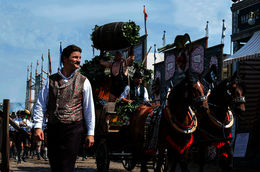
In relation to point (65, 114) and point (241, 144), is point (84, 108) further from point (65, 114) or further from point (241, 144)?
point (241, 144)

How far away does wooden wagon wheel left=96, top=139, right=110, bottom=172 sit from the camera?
1134 centimetres

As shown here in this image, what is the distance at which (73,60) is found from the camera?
5.62 meters

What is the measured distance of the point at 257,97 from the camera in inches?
686

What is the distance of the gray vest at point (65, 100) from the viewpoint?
5.47 m

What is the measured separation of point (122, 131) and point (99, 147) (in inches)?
31.9

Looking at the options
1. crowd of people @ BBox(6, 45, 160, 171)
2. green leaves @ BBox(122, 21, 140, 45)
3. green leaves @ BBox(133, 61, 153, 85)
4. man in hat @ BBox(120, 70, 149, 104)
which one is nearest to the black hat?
man in hat @ BBox(120, 70, 149, 104)

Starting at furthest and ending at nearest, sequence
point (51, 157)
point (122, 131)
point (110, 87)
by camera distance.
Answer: point (110, 87) → point (122, 131) → point (51, 157)

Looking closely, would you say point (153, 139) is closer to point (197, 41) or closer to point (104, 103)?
point (104, 103)

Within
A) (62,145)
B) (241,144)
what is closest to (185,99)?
(62,145)

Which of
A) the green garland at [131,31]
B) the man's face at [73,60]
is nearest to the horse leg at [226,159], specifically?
the green garland at [131,31]

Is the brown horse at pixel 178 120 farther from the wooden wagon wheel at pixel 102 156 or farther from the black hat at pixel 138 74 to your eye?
the black hat at pixel 138 74

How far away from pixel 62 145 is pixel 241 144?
12.9 meters

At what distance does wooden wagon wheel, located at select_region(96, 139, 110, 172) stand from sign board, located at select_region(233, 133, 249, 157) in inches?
262

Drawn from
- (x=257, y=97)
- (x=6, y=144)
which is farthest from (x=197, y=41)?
(x=6, y=144)
